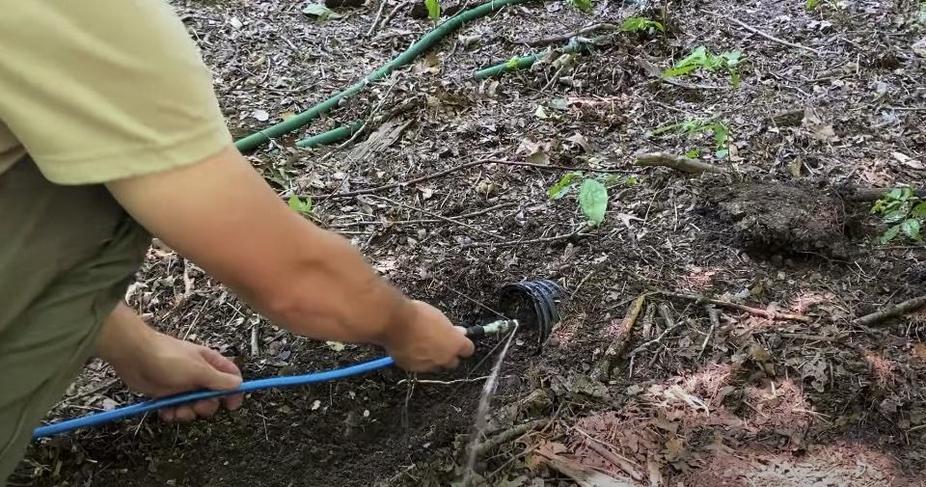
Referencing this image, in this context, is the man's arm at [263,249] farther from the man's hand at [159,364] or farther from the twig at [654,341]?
the twig at [654,341]

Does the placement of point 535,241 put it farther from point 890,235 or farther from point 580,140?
point 890,235

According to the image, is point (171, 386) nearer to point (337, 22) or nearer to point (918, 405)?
point (918, 405)

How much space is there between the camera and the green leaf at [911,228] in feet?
6.65

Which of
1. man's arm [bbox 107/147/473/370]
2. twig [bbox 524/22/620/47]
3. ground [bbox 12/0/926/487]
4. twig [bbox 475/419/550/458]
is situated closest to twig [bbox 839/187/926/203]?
ground [bbox 12/0/926/487]

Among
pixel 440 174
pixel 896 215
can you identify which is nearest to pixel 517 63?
pixel 440 174

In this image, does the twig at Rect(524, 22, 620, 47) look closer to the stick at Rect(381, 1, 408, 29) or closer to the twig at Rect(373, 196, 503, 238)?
the stick at Rect(381, 1, 408, 29)

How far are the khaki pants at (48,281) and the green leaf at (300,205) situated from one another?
1091mm

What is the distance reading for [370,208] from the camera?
7.97 ft

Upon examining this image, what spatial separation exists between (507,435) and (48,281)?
3.08 feet

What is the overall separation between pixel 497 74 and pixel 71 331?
211 centimetres

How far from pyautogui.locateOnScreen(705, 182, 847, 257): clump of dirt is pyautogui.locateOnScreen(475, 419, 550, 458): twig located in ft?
2.68

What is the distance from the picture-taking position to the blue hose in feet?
5.46

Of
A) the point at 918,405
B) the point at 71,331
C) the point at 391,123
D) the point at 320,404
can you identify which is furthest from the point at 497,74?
the point at 71,331

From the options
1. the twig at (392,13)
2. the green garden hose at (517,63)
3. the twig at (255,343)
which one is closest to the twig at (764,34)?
the green garden hose at (517,63)
